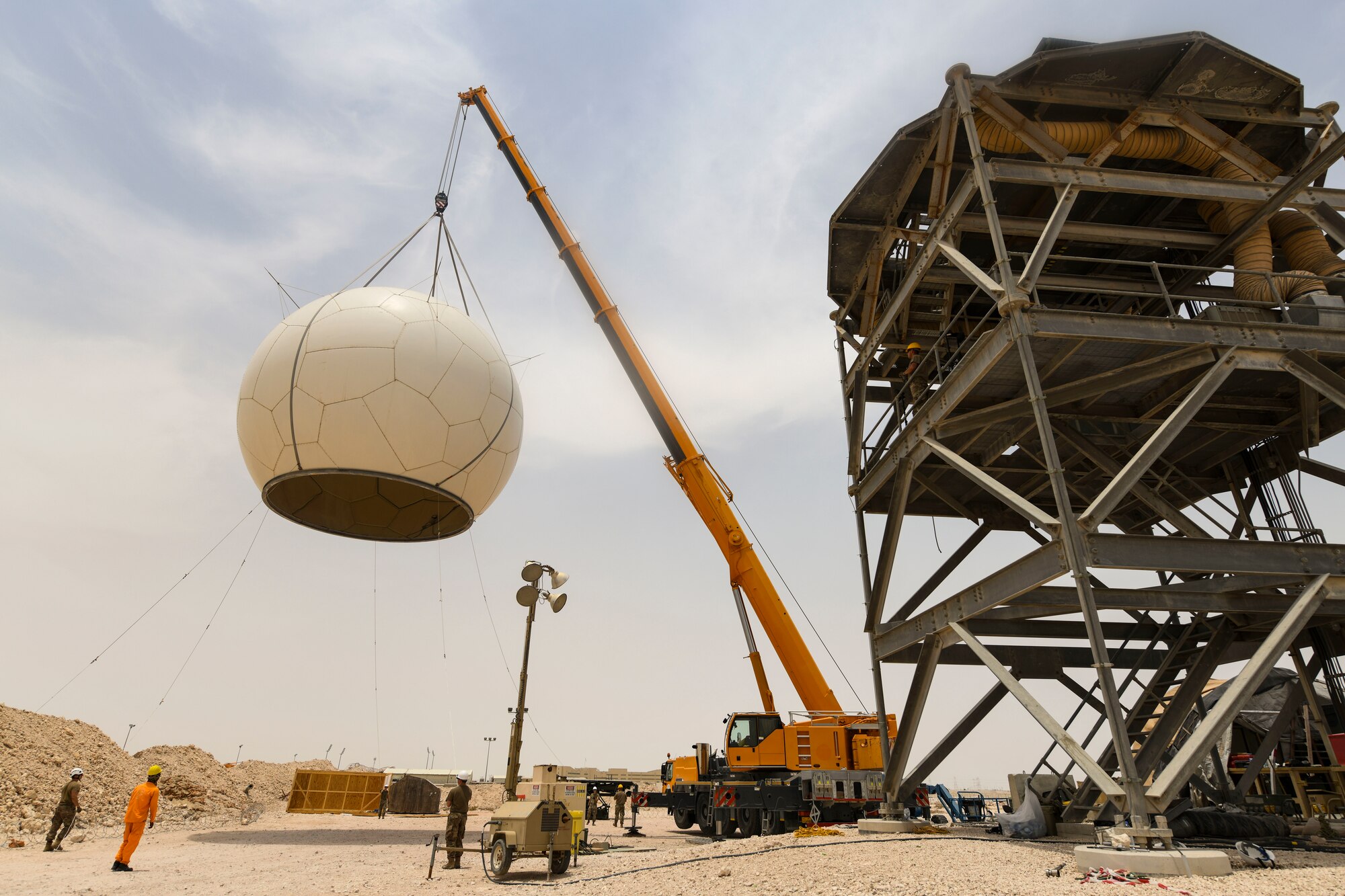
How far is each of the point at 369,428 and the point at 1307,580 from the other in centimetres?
1226

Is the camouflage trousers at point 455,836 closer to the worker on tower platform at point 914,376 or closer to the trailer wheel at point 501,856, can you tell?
the trailer wheel at point 501,856

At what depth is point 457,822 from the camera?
38.2ft

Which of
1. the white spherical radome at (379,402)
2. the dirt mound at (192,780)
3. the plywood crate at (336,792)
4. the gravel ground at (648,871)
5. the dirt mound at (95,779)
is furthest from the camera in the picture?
the plywood crate at (336,792)

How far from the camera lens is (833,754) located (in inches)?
642

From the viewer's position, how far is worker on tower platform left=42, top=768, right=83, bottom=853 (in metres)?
11.9

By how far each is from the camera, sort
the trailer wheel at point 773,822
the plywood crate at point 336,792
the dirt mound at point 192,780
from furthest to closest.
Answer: the plywood crate at point 336,792 → the dirt mound at point 192,780 → the trailer wheel at point 773,822

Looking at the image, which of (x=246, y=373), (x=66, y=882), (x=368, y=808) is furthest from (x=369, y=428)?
(x=368, y=808)

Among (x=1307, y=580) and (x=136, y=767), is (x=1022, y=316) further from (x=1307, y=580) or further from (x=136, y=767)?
(x=136, y=767)

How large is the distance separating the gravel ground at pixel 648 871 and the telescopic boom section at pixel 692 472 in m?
5.46

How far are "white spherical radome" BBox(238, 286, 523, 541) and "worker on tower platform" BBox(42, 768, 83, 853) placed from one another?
527 centimetres

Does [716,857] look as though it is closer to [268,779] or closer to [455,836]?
[455,836]

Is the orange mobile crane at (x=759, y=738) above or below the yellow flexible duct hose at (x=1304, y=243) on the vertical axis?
below

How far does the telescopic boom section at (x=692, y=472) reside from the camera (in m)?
18.5

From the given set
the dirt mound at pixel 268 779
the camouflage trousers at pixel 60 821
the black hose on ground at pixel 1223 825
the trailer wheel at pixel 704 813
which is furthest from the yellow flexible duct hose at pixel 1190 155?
the dirt mound at pixel 268 779
